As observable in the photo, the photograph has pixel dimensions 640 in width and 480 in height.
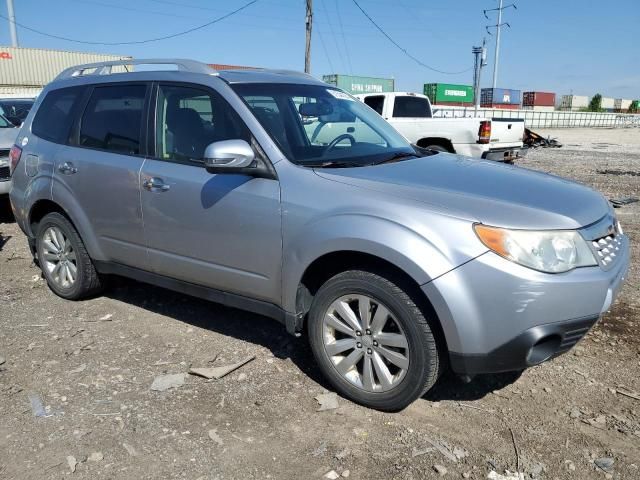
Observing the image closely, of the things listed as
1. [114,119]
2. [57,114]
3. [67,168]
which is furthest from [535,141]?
[67,168]

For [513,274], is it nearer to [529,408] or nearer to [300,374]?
[529,408]

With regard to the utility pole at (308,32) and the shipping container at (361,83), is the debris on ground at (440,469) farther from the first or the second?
the shipping container at (361,83)

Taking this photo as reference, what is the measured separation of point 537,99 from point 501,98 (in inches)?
583

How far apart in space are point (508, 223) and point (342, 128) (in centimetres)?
169

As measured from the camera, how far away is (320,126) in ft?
12.9

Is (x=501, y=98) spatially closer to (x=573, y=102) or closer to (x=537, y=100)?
(x=537, y=100)

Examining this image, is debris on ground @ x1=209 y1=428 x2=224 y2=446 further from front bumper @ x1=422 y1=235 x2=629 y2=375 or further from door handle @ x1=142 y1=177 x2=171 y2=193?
door handle @ x1=142 y1=177 x2=171 y2=193

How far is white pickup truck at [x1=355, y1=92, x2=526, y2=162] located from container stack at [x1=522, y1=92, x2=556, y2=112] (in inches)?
3101

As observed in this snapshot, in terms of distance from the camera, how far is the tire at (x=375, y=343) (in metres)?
2.82

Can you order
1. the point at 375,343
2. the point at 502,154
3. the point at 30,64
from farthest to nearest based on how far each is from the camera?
the point at 30,64 < the point at 502,154 < the point at 375,343

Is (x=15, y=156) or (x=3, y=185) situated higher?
(x=15, y=156)

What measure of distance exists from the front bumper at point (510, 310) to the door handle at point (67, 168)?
2.98 meters

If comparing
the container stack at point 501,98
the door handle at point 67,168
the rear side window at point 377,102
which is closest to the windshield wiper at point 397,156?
the door handle at point 67,168

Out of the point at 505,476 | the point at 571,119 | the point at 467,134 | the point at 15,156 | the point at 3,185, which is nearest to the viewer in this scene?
the point at 505,476
